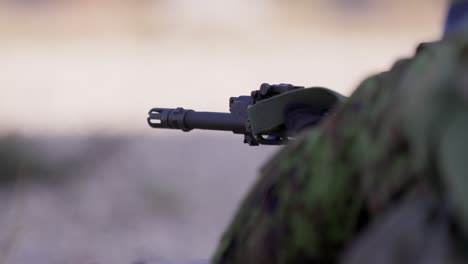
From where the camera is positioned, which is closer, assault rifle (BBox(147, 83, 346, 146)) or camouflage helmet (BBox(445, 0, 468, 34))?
camouflage helmet (BBox(445, 0, 468, 34))

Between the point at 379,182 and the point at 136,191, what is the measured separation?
7.82 m

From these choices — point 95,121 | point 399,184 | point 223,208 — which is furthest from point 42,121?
point 399,184

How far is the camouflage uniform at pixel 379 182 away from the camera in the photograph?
2.22 ft

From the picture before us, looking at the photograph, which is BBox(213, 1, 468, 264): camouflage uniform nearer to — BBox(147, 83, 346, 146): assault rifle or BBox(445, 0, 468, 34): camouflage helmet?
BBox(445, 0, 468, 34): camouflage helmet

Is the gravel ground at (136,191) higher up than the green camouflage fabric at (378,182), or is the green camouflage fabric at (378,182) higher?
the green camouflage fabric at (378,182)

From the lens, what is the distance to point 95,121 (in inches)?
328

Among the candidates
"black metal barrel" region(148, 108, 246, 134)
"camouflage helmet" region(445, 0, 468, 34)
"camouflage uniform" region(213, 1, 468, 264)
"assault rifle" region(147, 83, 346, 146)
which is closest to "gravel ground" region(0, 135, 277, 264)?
"black metal barrel" region(148, 108, 246, 134)

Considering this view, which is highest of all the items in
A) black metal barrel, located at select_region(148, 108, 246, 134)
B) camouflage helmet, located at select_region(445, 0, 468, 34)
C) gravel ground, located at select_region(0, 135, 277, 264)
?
camouflage helmet, located at select_region(445, 0, 468, 34)

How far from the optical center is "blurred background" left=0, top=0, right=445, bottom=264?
8180mm

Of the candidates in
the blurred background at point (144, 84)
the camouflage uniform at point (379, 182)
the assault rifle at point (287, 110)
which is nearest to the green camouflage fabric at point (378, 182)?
the camouflage uniform at point (379, 182)

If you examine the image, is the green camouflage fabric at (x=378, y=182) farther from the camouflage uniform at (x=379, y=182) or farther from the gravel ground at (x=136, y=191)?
the gravel ground at (x=136, y=191)

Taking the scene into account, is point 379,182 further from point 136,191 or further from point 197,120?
point 136,191

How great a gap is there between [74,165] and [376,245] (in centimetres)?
807

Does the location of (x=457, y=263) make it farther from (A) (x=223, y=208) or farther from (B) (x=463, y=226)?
(A) (x=223, y=208)
